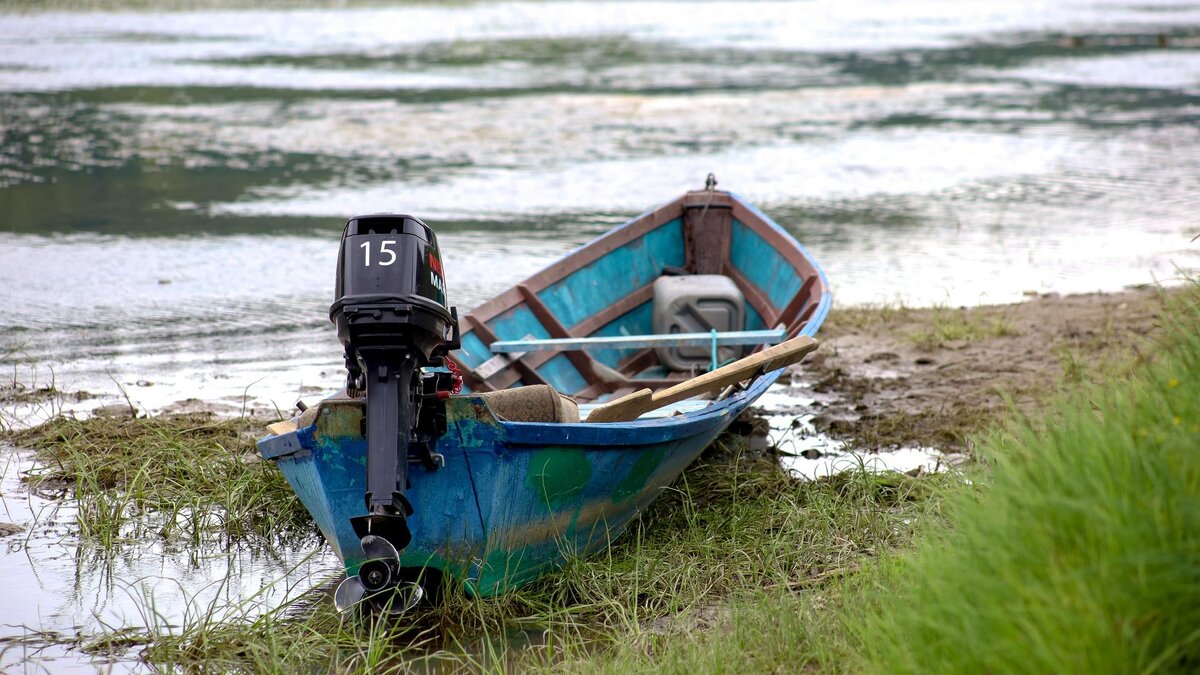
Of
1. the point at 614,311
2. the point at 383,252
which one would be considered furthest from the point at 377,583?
the point at 614,311

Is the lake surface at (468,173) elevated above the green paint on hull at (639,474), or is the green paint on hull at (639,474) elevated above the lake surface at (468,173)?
the lake surface at (468,173)

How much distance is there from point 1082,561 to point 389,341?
2522 mm

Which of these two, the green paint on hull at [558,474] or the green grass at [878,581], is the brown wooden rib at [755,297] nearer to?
the green grass at [878,581]

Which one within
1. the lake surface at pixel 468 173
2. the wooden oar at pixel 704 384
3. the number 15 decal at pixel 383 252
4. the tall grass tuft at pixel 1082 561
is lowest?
the tall grass tuft at pixel 1082 561

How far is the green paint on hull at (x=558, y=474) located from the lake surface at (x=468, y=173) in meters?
1.34

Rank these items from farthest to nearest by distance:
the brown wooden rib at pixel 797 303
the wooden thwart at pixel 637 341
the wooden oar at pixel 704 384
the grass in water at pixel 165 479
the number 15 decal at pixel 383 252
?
the brown wooden rib at pixel 797 303, the wooden thwart at pixel 637 341, the grass in water at pixel 165 479, the wooden oar at pixel 704 384, the number 15 decal at pixel 383 252

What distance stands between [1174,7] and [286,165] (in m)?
35.0

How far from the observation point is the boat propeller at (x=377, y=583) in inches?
173

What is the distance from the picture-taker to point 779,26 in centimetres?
3688

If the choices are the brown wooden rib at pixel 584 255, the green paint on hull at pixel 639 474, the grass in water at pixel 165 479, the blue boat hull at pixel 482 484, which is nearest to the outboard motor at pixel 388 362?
the blue boat hull at pixel 482 484

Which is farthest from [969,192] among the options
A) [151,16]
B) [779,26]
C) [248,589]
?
[151,16]

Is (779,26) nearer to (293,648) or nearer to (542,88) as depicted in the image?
(542,88)

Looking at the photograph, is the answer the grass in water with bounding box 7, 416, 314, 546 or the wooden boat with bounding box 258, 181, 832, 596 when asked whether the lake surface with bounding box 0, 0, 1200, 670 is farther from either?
the wooden boat with bounding box 258, 181, 832, 596

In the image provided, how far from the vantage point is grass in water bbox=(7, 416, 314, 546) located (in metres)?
5.57
